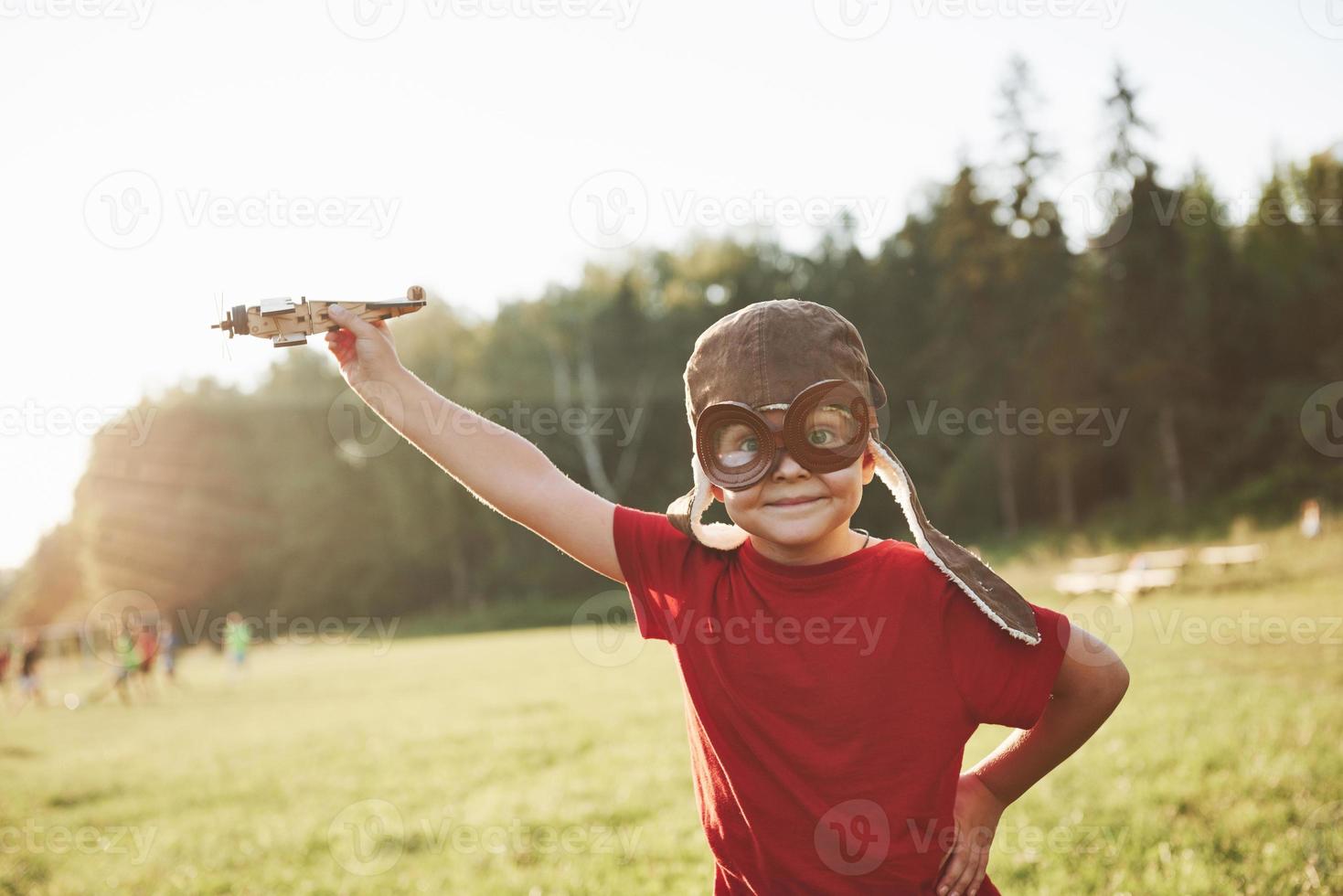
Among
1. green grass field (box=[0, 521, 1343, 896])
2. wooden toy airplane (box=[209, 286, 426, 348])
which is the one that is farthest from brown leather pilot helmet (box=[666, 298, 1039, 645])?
green grass field (box=[0, 521, 1343, 896])

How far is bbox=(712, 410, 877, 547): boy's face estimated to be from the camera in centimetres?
234

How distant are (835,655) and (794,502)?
37 centimetres

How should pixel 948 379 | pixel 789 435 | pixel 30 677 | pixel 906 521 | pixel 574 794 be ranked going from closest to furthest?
pixel 789 435 < pixel 906 521 < pixel 574 794 < pixel 30 677 < pixel 948 379

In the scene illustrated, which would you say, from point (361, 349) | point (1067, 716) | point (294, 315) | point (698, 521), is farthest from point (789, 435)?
point (294, 315)

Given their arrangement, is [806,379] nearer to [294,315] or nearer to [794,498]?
[794,498]

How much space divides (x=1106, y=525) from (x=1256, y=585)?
16.9 metres

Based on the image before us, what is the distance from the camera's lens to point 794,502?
237 cm

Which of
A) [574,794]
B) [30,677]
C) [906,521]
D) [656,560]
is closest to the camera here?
[906,521]

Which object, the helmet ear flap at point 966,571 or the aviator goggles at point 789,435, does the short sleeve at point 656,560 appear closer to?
the aviator goggles at point 789,435

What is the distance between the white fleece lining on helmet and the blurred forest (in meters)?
28.0

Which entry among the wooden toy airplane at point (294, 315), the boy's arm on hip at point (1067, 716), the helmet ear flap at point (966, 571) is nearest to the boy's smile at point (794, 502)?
the helmet ear flap at point (966, 571)

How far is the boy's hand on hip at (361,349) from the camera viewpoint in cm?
261

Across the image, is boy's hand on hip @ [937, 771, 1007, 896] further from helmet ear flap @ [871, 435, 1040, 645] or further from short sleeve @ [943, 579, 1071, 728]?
helmet ear flap @ [871, 435, 1040, 645]

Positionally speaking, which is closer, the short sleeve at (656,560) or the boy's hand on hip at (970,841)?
the boy's hand on hip at (970,841)
